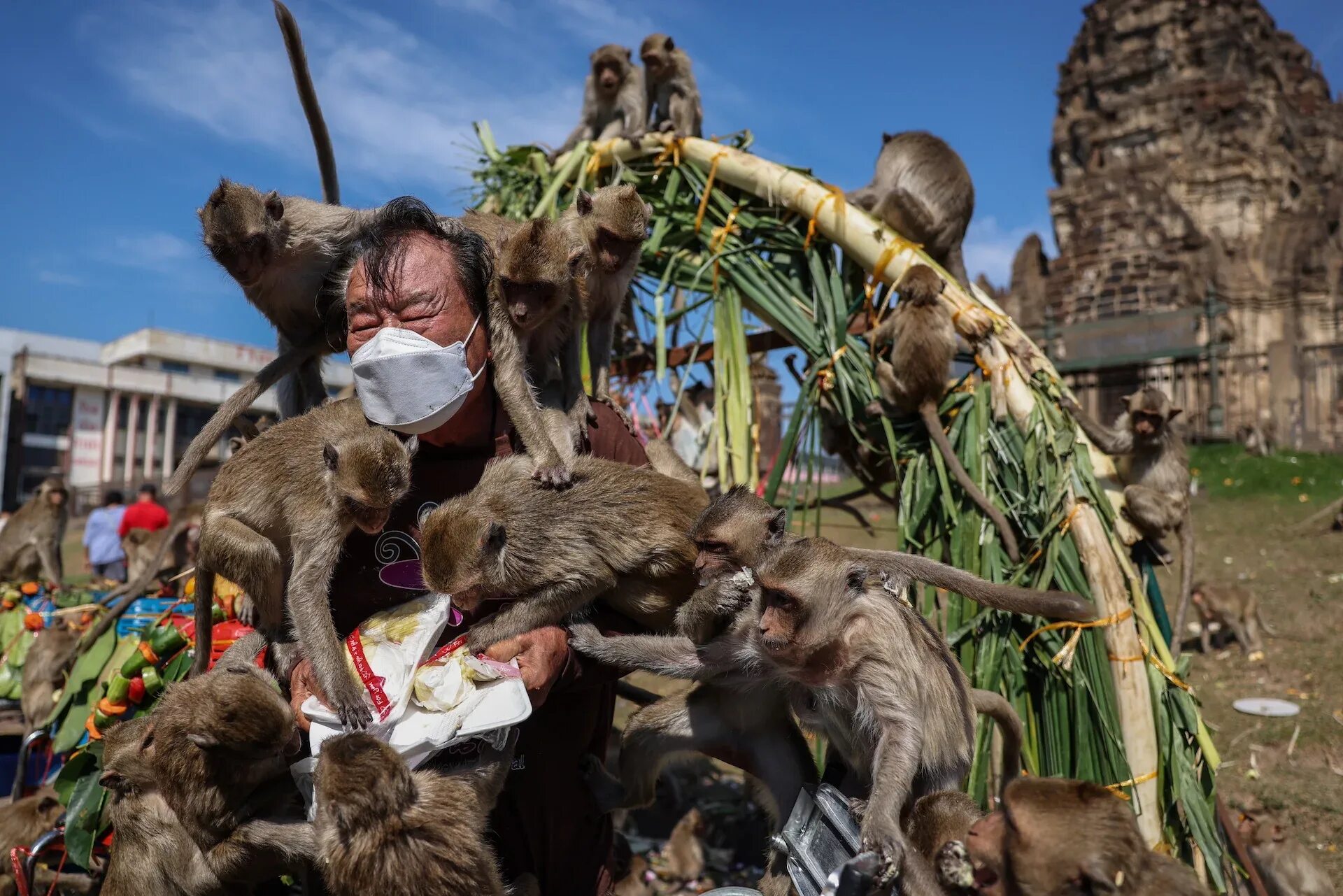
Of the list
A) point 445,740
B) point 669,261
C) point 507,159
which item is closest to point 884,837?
point 445,740

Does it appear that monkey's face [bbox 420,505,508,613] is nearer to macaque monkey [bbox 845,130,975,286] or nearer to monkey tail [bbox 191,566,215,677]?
monkey tail [bbox 191,566,215,677]

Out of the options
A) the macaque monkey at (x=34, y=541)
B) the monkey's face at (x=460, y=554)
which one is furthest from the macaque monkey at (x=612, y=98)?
the macaque monkey at (x=34, y=541)

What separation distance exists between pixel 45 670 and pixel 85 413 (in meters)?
43.2

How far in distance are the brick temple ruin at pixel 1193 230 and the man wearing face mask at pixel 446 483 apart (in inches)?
660

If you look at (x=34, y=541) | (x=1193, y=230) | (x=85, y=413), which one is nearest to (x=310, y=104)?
(x=34, y=541)

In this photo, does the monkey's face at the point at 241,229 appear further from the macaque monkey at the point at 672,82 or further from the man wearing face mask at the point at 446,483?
the macaque monkey at the point at 672,82

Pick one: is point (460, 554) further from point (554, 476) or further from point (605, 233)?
point (605, 233)

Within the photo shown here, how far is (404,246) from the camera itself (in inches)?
105

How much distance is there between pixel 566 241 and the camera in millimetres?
3682

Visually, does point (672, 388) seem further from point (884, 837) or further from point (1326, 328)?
point (1326, 328)

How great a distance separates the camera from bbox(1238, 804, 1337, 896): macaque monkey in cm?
460

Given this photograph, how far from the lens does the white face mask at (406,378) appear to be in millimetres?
2502

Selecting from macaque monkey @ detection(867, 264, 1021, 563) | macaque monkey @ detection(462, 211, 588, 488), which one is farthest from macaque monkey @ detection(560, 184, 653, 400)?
macaque monkey @ detection(867, 264, 1021, 563)

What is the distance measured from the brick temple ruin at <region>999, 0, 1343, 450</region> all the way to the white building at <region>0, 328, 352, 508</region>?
27.1 meters
